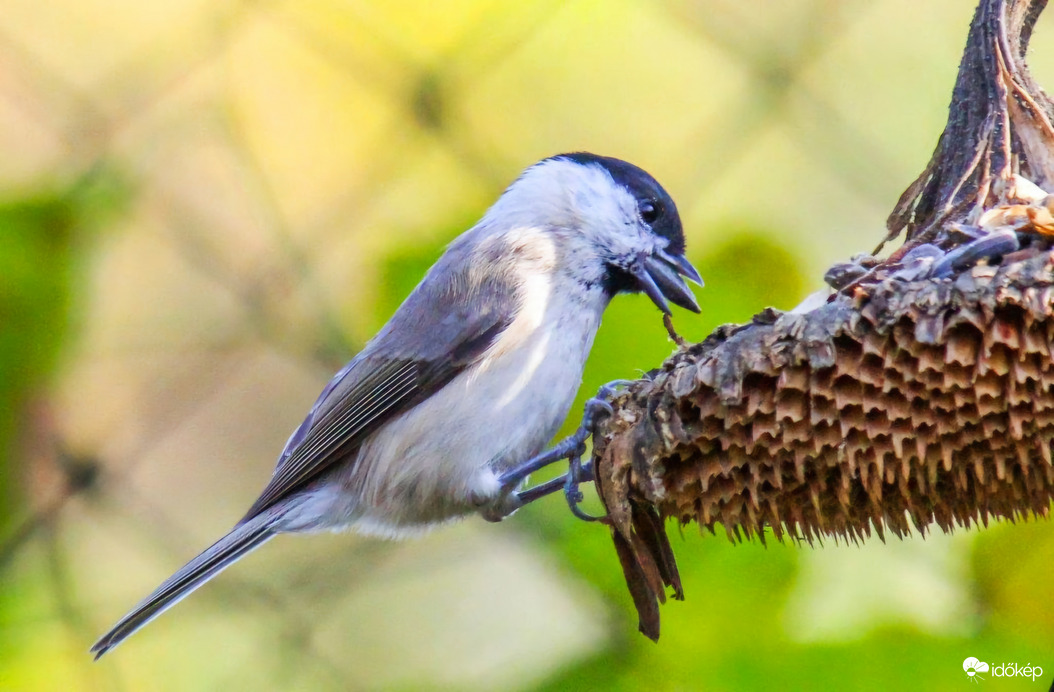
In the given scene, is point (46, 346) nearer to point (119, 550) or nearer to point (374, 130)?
point (119, 550)

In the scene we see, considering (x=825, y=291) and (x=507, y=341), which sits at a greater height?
(x=507, y=341)

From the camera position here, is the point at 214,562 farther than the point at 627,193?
No

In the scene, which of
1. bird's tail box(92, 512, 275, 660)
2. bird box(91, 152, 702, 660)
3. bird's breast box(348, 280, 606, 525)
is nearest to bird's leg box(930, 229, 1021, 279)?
bird box(91, 152, 702, 660)

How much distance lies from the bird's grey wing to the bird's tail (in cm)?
6

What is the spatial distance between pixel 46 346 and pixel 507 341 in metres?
0.71

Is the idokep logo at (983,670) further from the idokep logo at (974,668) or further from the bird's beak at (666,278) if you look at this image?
the bird's beak at (666,278)

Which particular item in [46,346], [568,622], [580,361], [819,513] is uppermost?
[46,346]

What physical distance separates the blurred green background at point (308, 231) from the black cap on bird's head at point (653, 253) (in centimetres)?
4

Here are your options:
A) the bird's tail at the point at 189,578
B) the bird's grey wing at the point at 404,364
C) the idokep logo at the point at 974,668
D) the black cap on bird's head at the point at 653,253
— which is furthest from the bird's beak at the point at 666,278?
the bird's tail at the point at 189,578

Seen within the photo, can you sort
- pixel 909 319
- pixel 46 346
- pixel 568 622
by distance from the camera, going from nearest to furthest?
pixel 909 319
pixel 568 622
pixel 46 346

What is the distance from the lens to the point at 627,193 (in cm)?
178

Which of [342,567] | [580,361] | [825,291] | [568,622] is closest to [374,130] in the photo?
[580,361]

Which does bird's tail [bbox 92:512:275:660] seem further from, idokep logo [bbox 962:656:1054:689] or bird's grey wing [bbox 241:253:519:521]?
idokep logo [bbox 962:656:1054:689]

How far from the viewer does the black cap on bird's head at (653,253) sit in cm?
157
